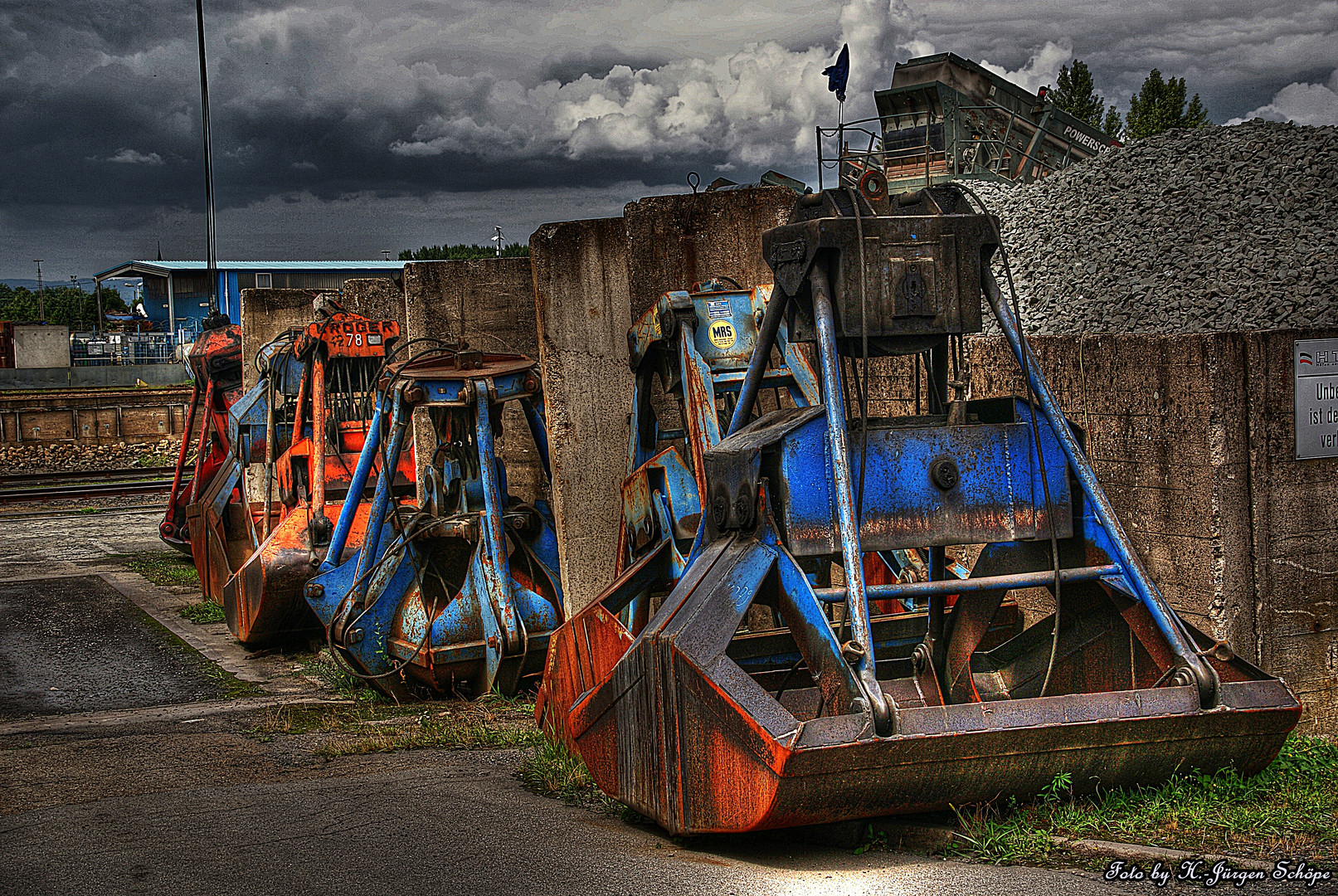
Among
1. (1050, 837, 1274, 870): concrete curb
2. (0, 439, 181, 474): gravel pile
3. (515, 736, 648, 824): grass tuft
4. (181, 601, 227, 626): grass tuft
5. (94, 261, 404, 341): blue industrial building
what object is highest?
(94, 261, 404, 341): blue industrial building

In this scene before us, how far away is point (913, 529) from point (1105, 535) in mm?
742

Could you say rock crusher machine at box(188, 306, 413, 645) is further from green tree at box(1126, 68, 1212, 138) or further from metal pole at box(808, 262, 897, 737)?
green tree at box(1126, 68, 1212, 138)

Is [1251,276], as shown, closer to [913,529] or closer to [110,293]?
[913,529]

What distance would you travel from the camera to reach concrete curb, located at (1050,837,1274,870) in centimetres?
380

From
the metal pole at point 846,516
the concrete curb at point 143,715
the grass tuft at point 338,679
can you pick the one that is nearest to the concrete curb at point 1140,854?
the metal pole at point 846,516

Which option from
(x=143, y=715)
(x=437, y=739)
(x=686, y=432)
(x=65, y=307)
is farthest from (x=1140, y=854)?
(x=65, y=307)

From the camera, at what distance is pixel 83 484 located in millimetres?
23141

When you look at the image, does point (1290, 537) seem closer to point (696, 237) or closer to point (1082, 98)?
point (696, 237)

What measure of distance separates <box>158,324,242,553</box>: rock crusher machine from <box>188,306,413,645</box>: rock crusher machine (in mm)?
1421

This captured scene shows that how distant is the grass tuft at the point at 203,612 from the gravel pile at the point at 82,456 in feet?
49.4

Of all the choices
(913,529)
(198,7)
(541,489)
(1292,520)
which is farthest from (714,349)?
(198,7)

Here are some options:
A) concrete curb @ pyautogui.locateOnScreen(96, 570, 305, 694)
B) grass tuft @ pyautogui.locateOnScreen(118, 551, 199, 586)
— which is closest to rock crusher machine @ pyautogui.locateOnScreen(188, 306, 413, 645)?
concrete curb @ pyautogui.locateOnScreen(96, 570, 305, 694)

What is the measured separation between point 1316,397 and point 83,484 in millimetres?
22116

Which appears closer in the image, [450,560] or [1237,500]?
[1237,500]
